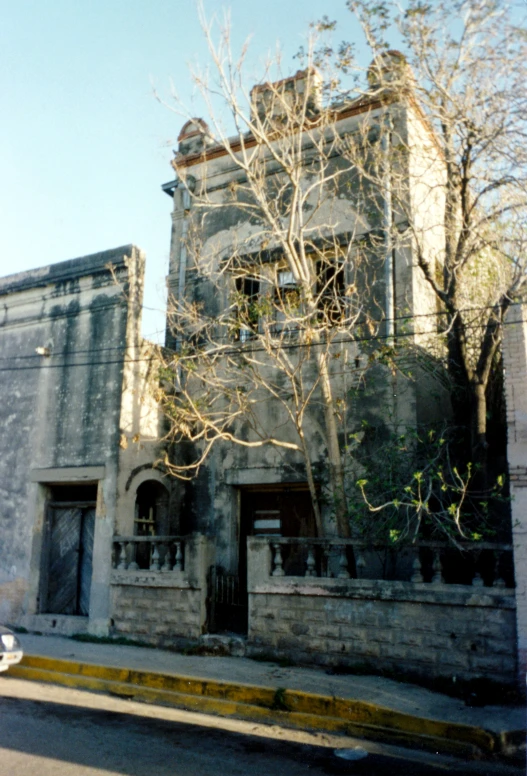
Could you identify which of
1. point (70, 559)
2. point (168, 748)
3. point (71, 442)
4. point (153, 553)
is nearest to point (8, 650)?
point (153, 553)

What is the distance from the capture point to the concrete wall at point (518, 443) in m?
7.66

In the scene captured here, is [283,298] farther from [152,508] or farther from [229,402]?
[152,508]

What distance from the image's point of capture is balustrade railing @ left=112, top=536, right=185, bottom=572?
10844 millimetres

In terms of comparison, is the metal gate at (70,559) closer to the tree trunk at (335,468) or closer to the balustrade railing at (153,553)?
the balustrade railing at (153,553)

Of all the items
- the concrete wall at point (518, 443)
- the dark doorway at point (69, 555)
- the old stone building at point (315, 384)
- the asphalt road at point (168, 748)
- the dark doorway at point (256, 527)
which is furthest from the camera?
the dark doorway at point (69, 555)

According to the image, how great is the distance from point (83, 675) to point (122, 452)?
12.4ft

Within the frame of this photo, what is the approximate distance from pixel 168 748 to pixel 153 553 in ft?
16.5

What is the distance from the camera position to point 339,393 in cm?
1159

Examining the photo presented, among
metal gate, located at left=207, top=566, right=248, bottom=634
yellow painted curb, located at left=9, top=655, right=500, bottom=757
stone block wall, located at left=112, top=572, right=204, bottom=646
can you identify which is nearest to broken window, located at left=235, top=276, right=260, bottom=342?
metal gate, located at left=207, top=566, right=248, bottom=634

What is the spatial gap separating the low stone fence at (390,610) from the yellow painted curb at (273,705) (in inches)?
57.9

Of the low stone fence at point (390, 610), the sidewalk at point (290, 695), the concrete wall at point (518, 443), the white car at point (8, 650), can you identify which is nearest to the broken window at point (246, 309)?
the low stone fence at point (390, 610)

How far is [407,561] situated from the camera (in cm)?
1041

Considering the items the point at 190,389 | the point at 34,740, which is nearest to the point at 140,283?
the point at 190,389

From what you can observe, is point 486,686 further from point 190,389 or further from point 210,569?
point 190,389
